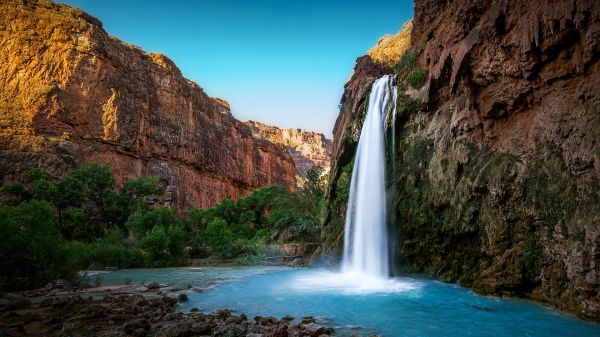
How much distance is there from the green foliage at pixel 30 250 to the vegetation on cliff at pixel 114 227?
0.07 feet

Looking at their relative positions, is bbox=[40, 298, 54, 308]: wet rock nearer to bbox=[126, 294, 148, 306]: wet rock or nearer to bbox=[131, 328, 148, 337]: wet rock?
bbox=[126, 294, 148, 306]: wet rock

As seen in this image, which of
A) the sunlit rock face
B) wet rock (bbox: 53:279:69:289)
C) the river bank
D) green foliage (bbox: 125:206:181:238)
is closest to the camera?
the river bank

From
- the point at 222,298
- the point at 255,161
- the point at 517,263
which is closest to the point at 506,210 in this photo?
the point at 517,263

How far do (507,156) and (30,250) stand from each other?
45.5ft

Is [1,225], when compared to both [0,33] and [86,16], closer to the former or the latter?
[0,33]

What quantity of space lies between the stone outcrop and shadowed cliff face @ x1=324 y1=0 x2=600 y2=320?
377 ft

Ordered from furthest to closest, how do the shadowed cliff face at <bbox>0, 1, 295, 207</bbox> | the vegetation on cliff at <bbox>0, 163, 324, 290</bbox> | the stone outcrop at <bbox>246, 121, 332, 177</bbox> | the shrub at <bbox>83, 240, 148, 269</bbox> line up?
1. the stone outcrop at <bbox>246, 121, 332, 177</bbox>
2. the shadowed cliff face at <bbox>0, 1, 295, 207</bbox>
3. the shrub at <bbox>83, 240, 148, 269</bbox>
4. the vegetation on cliff at <bbox>0, 163, 324, 290</bbox>

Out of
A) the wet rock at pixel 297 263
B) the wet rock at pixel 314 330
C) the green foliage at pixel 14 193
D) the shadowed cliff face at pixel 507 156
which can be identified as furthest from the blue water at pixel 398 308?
the green foliage at pixel 14 193

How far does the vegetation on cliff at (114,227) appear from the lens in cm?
988

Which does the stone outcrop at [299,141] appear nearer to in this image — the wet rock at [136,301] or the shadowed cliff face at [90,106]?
the shadowed cliff face at [90,106]

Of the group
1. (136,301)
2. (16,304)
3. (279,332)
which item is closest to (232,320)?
(279,332)

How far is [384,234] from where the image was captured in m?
14.6

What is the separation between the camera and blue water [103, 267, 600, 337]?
252 inches

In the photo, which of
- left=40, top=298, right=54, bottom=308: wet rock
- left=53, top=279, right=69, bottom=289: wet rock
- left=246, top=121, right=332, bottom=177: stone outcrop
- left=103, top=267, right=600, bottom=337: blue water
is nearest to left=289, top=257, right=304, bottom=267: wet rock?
left=103, top=267, right=600, bottom=337: blue water
